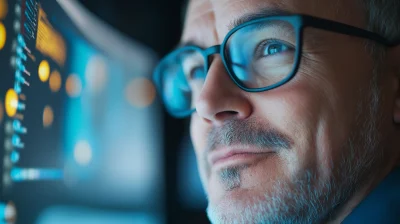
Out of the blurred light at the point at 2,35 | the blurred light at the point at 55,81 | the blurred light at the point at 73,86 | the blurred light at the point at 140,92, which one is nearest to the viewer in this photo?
the blurred light at the point at 2,35

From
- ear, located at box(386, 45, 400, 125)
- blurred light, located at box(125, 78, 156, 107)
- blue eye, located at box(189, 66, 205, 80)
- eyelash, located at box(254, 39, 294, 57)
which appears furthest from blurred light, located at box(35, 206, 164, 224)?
ear, located at box(386, 45, 400, 125)

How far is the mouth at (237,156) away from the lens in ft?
2.92

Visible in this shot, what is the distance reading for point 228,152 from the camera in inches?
36.7

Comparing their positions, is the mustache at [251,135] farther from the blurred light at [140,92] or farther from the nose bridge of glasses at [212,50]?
the blurred light at [140,92]

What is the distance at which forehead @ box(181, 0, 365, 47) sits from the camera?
90cm

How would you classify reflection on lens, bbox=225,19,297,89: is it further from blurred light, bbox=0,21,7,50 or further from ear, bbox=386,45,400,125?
blurred light, bbox=0,21,7,50

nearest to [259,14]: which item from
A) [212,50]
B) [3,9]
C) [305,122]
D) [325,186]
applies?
[212,50]

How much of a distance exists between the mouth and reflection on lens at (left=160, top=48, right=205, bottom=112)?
0.82 feet

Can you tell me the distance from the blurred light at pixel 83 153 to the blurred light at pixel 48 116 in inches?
8.3

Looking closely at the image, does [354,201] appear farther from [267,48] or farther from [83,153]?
[83,153]

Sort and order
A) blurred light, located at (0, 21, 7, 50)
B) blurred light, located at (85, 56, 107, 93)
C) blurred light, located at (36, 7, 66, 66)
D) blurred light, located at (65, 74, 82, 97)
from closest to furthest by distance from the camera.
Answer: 1. blurred light, located at (0, 21, 7, 50)
2. blurred light, located at (36, 7, 66, 66)
3. blurred light, located at (65, 74, 82, 97)
4. blurred light, located at (85, 56, 107, 93)

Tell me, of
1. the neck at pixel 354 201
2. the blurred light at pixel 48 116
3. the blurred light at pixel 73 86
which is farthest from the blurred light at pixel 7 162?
the neck at pixel 354 201

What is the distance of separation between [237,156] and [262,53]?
22 centimetres

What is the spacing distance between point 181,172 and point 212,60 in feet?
1.90
